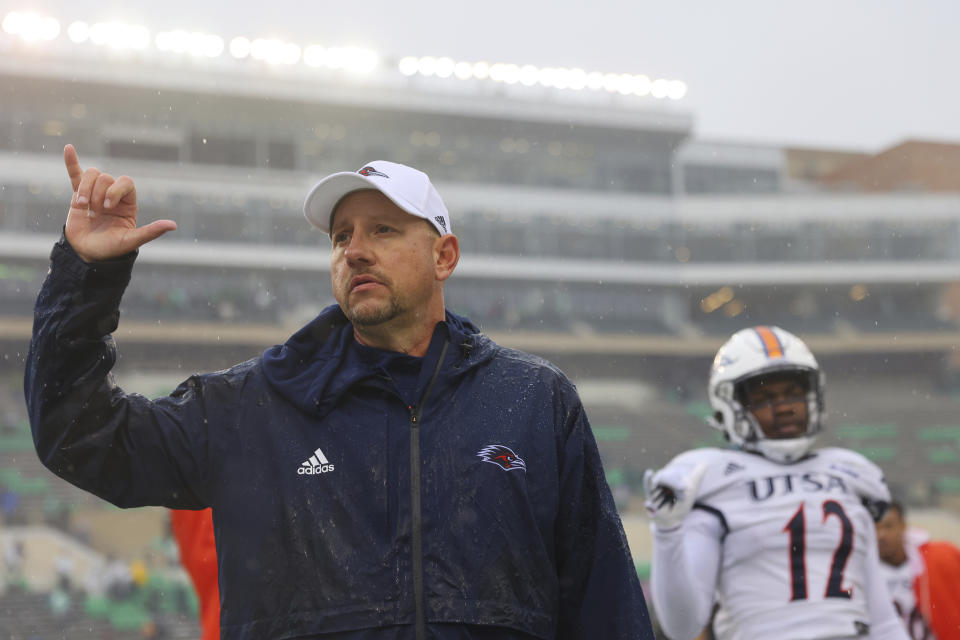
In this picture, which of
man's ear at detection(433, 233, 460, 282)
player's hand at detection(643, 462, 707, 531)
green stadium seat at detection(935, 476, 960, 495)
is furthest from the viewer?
Result: green stadium seat at detection(935, 476, 960, 495)

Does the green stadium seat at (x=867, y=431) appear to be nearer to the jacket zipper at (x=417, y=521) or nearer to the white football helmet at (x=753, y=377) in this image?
the white football helmet at (x=753, y=377)

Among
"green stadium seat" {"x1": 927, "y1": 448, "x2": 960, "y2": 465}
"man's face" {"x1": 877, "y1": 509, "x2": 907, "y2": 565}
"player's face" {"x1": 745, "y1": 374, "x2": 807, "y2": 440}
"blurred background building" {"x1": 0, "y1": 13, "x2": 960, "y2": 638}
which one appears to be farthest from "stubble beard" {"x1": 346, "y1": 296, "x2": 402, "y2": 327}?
"green stadium seat" {"x1": 927, "y1": 448, "x2": 960, "y2": 465}

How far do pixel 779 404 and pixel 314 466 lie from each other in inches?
73.5

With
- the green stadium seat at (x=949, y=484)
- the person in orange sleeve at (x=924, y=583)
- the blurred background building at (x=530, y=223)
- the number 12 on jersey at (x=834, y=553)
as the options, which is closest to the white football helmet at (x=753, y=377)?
the number 12 on jersey at (x=834, y=553)

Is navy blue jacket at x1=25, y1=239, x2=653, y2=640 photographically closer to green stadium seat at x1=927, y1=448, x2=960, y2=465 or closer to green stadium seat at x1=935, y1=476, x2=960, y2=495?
green stadium seat at x1=935, y1=476, x2=960, y2=495

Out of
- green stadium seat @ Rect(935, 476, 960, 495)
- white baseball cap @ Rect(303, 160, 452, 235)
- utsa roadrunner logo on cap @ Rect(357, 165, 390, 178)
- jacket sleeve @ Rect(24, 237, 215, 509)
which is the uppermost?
utsa roadrunner logo on cap @ Rect(357, 165, 390, 178)

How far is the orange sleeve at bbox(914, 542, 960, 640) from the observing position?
420cm

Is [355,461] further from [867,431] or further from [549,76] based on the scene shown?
[549,76]

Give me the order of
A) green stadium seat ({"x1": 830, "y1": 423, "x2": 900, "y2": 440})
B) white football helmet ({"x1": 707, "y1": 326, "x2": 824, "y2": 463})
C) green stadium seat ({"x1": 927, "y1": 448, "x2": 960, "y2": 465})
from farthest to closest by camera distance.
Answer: green stadium seat ({"x1": 830, "y1": 423, "x2": 900, "y2": 440}) < green stadium seat ({"x1": 927, "y1": 448, "x2": 960, "y2": 465}) < white football helmet ({"x1": 707, "y1": 326, "x2": 824, "y2": 463})

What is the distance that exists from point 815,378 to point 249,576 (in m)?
2.11

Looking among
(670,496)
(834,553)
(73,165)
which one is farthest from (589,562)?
(834,553)

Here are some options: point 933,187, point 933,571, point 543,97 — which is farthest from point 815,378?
point 933,187

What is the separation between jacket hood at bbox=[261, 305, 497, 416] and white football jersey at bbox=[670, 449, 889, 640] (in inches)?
51.2

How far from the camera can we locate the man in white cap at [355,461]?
5.43 feet
